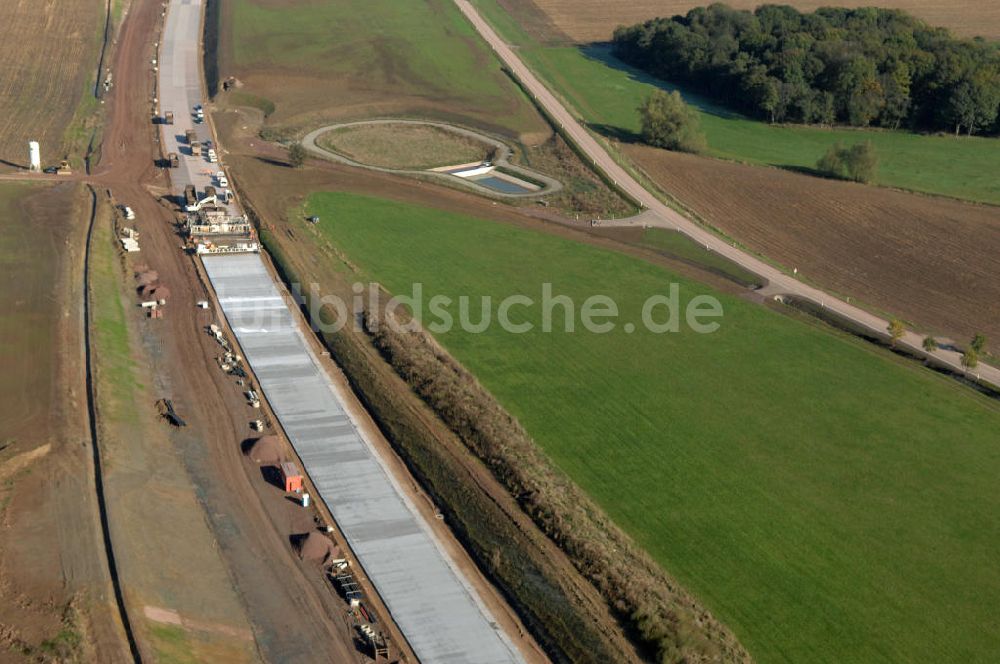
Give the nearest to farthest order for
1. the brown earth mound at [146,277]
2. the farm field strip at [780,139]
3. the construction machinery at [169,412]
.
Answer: the construction machinery at [169,412] → the brown earth mound at [146,277] → the farm field strip at [780,139]

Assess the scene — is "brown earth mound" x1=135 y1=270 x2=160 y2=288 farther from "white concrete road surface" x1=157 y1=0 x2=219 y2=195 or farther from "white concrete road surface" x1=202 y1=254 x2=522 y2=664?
"white concrete road surface" x1=157 y1=0 x2=219 y2=195

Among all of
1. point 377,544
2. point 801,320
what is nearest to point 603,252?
point 801,320

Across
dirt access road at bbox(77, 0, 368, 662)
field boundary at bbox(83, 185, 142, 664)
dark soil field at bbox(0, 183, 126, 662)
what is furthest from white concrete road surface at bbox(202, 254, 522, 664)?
dark soil field at bbox(0, 183, 126, 662)

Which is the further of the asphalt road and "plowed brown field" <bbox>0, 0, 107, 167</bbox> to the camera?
"plowed brown field" <bbox>0, 0, 107, 167</bbox>

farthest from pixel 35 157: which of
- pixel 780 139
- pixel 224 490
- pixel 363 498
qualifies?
pixel 780 139

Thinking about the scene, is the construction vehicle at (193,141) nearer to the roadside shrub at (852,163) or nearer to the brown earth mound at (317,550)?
the roadside shrub at (852,163)

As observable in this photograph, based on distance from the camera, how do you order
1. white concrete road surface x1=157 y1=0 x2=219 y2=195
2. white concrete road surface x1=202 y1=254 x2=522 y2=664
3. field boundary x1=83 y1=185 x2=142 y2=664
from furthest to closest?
white concrete road surface x1=157 y1=0 x2=219 y2=195, white concrete road surface x1=202 y1=254 x2=522 y2=664, field boundary x1=83 y1=185 x2=142 y2=664

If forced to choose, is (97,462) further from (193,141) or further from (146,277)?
(193,141)

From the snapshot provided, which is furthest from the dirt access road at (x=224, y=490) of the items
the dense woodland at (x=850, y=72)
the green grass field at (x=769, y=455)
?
the dense woodland at (x=850, y=72)
